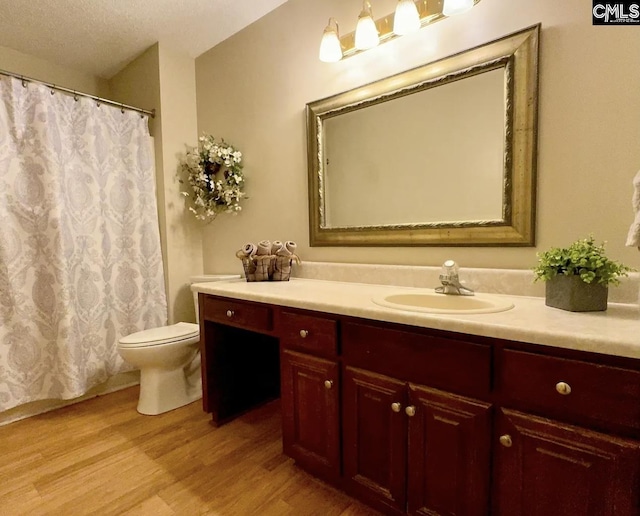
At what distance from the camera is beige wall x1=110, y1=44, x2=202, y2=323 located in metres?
2.44

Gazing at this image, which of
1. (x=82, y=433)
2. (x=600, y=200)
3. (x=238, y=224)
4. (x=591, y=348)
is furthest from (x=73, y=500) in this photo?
(x=600, y=200)

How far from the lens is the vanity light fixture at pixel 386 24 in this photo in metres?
1.38

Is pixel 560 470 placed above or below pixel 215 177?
below

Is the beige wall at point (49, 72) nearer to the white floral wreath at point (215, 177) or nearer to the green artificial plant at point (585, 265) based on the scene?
the white floral wreath at point (215, 177)

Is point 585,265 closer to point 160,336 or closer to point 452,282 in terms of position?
point 452,282

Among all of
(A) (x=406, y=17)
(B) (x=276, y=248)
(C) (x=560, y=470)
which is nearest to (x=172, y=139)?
(B) (x=276, y=248)

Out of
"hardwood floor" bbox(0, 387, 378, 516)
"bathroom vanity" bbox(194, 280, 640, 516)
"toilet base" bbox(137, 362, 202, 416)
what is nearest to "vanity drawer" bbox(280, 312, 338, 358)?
"bathroom vanity" bbox(194, 280, 640, 516)

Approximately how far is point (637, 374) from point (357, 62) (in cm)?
166

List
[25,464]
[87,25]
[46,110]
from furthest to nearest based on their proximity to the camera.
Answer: [87,25] < [46,110] < [25,464]

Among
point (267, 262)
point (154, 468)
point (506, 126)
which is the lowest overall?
point (154, 468)

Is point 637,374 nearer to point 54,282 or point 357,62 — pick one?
point 357,62

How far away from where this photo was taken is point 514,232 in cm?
131

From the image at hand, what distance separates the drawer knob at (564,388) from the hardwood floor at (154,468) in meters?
0.86

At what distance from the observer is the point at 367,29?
1.53 m
